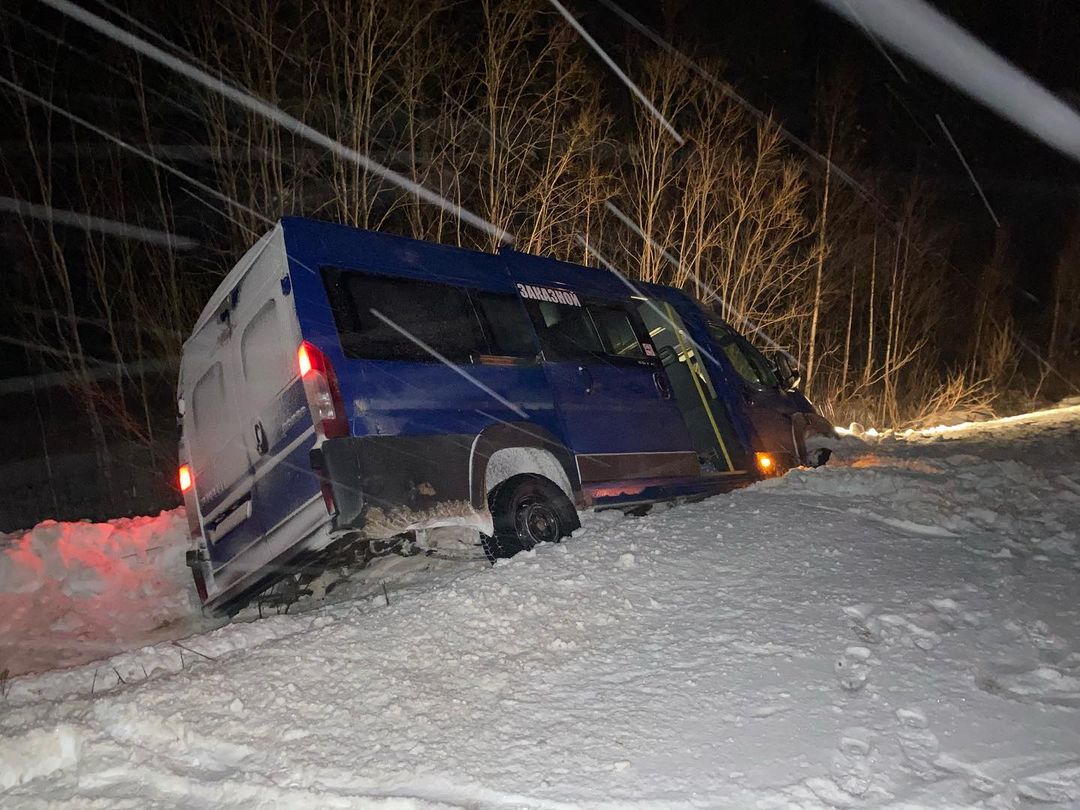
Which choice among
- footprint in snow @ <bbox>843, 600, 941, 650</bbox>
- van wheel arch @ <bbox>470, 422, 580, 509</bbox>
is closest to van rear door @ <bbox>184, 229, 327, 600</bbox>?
van wheel arch @ <bbox>470, 422, 580, 509</bbox>

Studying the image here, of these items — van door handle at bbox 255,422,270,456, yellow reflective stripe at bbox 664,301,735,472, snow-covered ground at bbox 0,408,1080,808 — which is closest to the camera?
snow-covered ground at bbox 0,408,1080,808

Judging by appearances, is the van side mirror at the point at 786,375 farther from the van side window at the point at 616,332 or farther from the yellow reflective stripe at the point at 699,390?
the van side window at the point at 616,332

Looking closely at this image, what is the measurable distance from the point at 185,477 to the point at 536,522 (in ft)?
8.51

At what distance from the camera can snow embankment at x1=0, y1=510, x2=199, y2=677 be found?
5.37 m

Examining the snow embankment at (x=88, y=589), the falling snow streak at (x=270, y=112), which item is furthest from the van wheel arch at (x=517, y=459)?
the falling snow streak at (x=270, y=112)

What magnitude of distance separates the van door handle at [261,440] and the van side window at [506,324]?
157 cm

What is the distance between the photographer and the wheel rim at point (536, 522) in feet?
16.0

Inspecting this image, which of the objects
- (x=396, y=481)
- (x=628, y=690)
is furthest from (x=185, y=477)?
(x=628, y=690)

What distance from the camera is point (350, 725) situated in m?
2.89

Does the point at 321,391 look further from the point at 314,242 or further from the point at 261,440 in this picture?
the point at 314,242

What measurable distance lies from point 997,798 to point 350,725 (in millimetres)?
2314

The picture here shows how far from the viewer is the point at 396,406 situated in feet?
13.9

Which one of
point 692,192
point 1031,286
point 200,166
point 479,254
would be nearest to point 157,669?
point 479,254

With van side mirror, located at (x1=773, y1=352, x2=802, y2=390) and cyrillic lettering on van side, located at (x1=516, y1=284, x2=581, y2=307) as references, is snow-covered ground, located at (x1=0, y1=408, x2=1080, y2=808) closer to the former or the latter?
cyrillic lettering on van side, located at (x1=516, y1=284, x2=581, y2=307)
